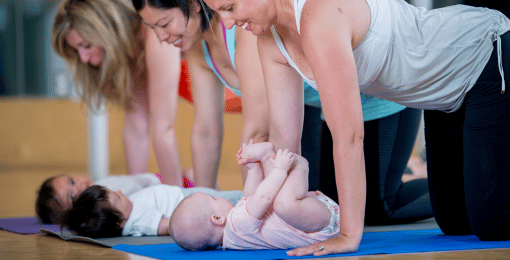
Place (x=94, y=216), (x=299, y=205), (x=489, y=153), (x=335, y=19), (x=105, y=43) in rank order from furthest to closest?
1. (x=105, y=43)
2. (x=94, y=216)
3. (x=489, y=153)
4. (x=299, y=205)
5. (x=335, y=19)

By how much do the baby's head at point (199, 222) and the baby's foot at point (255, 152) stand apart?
A: 148 millimetres

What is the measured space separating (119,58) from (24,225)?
97 cm

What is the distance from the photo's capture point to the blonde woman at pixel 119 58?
2.76 metres

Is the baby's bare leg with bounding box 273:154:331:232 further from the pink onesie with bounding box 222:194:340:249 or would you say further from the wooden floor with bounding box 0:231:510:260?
the wooden floor with bounding box 0:231:510:260

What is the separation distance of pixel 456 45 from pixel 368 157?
2.57 ft

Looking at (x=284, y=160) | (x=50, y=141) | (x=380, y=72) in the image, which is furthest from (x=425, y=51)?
(x=50, y=141)

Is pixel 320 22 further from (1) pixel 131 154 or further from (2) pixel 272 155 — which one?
(1) pixel 131 154

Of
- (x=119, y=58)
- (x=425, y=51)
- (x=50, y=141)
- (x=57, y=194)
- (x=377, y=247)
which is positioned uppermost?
(x=425, y=51)

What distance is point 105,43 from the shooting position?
2.77 metres

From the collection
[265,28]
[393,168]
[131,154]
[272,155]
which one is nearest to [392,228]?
[393,168]

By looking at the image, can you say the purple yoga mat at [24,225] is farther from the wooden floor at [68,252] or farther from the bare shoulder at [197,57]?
the bare shoulder at [197,57]

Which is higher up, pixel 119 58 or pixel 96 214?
pixel 119 58

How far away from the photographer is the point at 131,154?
128 inches

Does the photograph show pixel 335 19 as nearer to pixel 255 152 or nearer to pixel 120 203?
pixel 255 152
